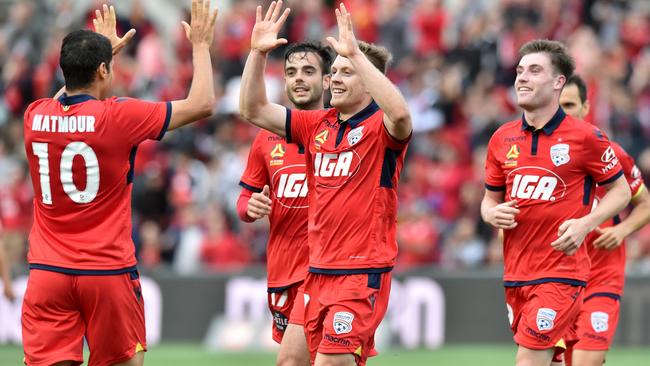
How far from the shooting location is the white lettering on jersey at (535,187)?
9.22 metres

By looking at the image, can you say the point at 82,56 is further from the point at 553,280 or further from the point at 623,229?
the point at 623,229

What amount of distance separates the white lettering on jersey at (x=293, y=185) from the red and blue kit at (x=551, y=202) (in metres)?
1.57

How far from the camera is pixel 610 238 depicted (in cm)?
1015

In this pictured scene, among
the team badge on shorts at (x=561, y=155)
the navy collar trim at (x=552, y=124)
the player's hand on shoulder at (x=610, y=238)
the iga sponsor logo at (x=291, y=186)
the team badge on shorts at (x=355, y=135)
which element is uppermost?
the navy collar trim at (x=552, y=124)

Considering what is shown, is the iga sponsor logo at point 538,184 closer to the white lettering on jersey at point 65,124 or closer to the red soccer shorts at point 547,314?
the red soccer shorts at point 547,314

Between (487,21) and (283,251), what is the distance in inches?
469

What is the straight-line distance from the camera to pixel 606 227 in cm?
1059

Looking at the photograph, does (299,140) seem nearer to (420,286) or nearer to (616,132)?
(420,286)

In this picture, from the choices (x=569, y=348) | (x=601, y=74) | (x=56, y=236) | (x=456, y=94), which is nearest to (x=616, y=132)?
(x=601, y=74)

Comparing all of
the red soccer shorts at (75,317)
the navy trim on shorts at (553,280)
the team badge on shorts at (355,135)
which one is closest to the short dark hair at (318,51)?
the team badge on shorts at (355,135)

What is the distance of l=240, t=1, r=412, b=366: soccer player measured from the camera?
846 centimetres

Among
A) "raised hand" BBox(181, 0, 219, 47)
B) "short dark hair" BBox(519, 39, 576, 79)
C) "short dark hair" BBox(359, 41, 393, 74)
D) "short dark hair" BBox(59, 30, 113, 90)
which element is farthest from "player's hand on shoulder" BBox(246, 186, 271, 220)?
"short dark hair" BBox(519, 39, 576, 79)

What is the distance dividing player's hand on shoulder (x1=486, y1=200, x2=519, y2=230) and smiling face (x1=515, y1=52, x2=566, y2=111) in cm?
76

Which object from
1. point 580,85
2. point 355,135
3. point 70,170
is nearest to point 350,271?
point 355,135
